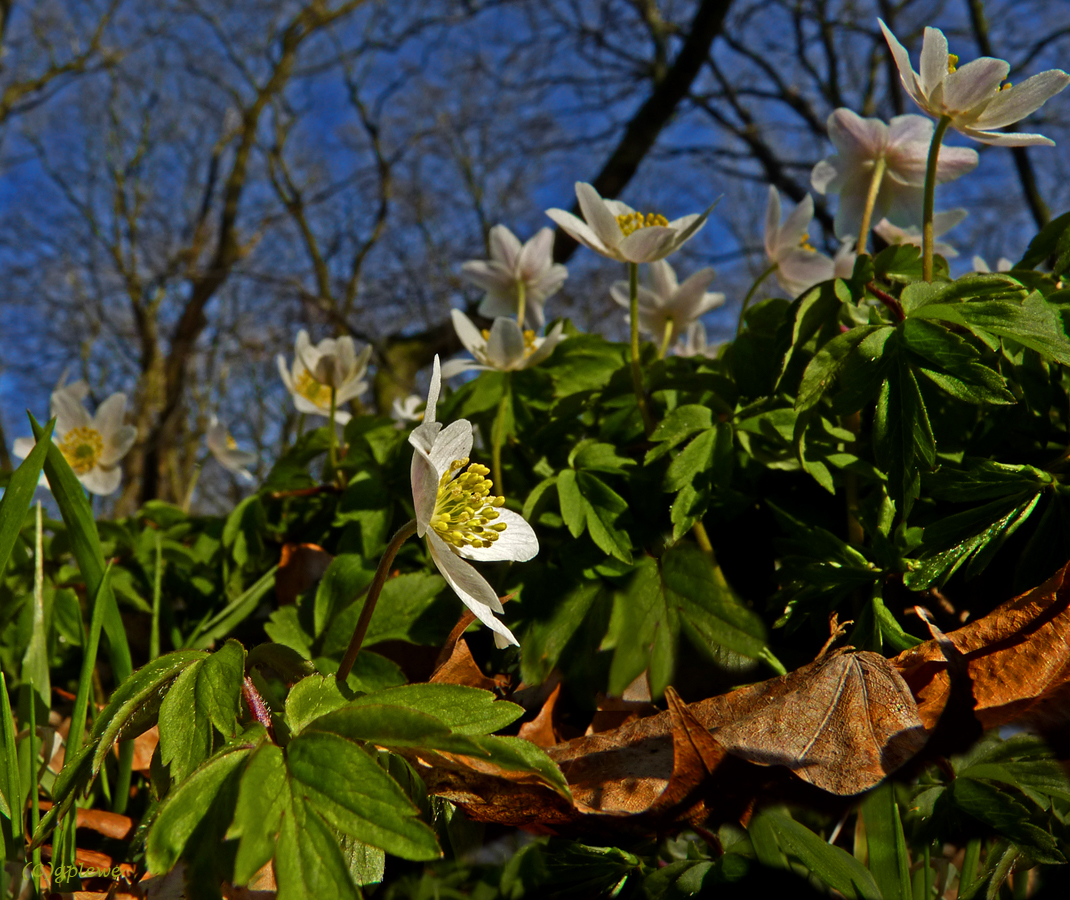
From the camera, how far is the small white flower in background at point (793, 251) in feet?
3.98

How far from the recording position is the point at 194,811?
0.51 meters

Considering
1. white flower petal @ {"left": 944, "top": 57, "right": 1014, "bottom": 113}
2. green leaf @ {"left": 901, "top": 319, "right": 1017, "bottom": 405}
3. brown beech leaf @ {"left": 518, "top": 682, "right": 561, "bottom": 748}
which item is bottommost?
brown beech leaf @ {"left": 518, "top": 682, "right": 561, "bottom": 748}

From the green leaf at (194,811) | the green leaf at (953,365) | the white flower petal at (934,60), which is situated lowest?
the green leaf at (194,811)

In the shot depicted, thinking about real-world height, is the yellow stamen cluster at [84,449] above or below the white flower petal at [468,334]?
below

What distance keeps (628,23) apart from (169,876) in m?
8.11

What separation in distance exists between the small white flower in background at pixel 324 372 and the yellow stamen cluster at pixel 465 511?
0.61m

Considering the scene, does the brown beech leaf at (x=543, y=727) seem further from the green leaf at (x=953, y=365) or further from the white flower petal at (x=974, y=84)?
the white flower petal at (x=974, y=84)

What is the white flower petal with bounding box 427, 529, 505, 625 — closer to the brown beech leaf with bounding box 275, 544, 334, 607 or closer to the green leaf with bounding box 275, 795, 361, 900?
the green leaf with bounding box 275, 795, 361, 900

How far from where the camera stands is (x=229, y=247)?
10828mm

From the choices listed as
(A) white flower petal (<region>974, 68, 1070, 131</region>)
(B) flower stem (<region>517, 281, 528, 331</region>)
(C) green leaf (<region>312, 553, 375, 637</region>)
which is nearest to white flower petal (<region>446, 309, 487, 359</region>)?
(B) flower stem (<region>517, 281, 528, 331</region>)

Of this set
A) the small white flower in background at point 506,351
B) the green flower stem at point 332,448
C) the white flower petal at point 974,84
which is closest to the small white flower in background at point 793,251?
the white flower petal at point 974,84

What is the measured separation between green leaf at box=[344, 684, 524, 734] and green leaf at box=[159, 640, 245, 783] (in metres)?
0.10

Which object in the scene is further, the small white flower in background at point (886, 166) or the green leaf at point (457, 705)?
the small white flower in background at point (886, 166)

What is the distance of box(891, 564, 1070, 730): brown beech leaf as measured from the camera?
670mm
